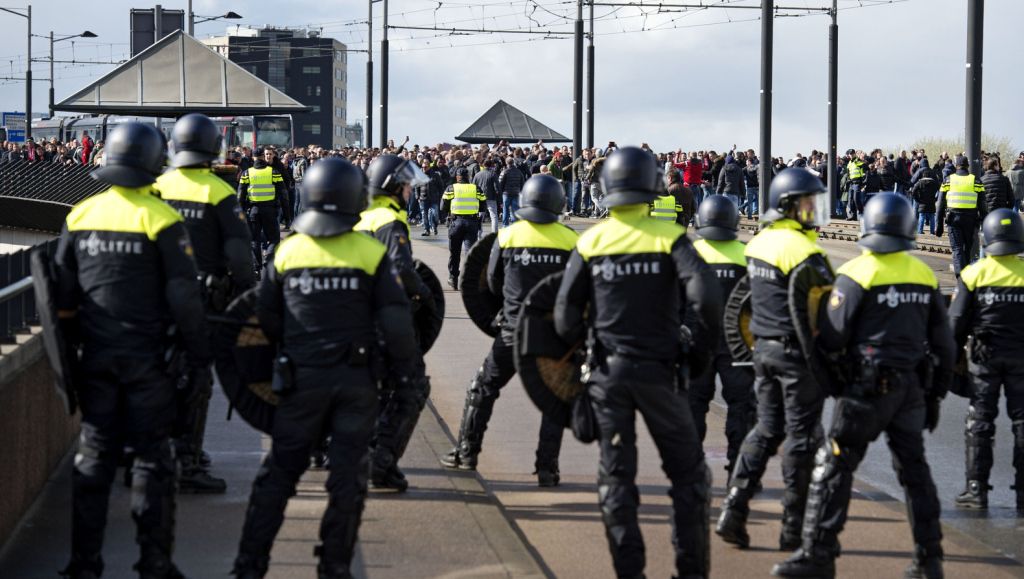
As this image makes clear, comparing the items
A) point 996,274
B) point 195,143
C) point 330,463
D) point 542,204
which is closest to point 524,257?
point 542,204

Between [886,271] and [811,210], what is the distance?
0.77 meters

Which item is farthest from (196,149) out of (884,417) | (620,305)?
(884,417)

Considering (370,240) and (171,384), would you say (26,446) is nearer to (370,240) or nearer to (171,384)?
(171,384)

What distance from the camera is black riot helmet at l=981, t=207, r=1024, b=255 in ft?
30.5

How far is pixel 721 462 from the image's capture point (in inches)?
404

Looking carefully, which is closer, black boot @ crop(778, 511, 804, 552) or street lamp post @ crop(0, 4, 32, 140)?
black boot @ crop(778, 511, 804, 552)

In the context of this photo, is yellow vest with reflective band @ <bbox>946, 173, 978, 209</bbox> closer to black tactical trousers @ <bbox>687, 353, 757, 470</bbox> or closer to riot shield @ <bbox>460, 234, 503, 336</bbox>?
riot shield @ <bbox>460, 234, 503, 336</bbox>

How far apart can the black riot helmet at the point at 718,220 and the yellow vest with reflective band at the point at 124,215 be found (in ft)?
12.5

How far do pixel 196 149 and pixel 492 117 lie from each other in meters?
41.7

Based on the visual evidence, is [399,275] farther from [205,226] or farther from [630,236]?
[630,236]

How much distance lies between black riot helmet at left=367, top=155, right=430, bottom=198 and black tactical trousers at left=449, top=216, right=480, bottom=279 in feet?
41.1

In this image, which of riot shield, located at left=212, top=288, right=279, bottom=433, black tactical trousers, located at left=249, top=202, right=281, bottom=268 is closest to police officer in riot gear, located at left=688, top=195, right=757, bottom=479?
riot shield, located at left=212, top=288, right=279, bottom=433

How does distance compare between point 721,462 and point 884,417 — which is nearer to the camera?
point 884,417

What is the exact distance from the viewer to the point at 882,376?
23.5 ft
